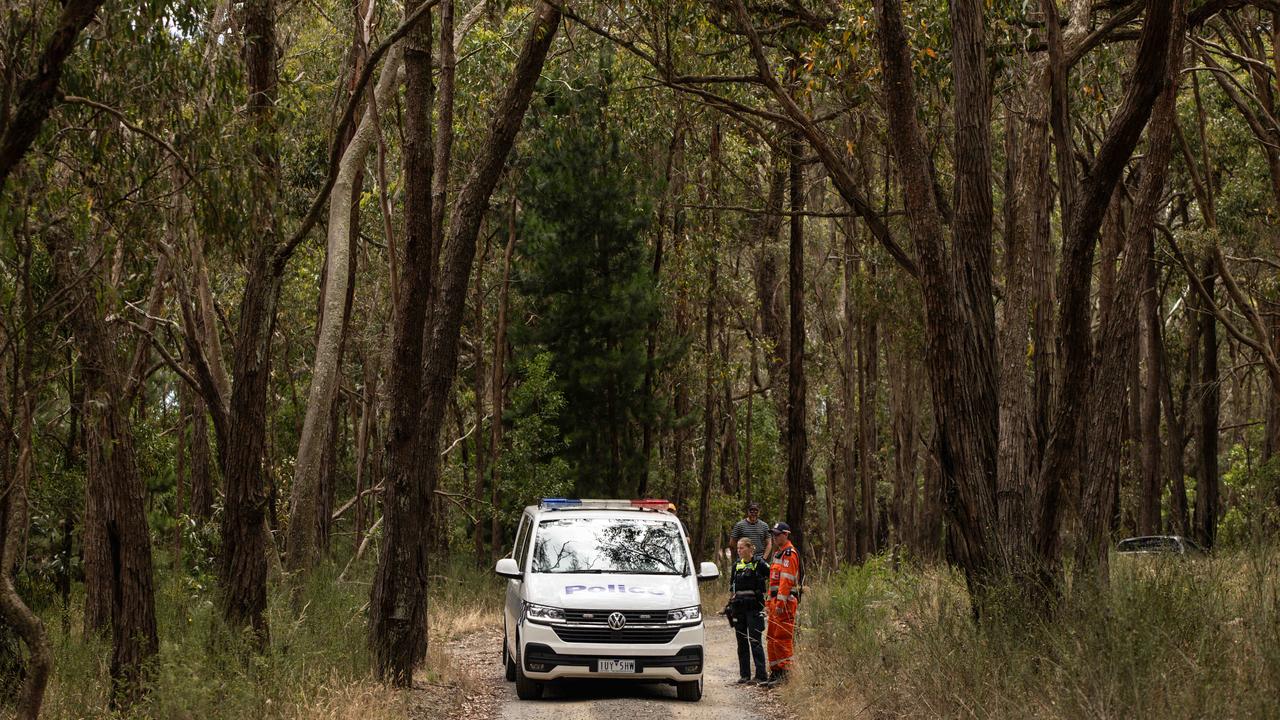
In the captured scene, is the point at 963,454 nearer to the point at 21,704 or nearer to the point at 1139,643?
the point at 1139,643

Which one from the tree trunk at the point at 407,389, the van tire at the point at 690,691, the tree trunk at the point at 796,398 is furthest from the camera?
the tree trunk at the point at 796,398

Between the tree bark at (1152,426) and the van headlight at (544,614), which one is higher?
the tree bark at (1152,426)

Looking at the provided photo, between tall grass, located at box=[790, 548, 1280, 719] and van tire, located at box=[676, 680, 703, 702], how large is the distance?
1440mm

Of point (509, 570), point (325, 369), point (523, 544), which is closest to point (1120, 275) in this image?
point (509, 570)

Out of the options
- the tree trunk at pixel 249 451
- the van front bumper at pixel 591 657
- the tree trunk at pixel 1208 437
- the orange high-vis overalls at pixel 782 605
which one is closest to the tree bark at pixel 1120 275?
the orange high-vis overalls at pixel 782 605

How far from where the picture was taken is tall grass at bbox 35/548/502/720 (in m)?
9.14

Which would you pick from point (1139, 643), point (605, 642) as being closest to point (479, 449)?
point (605, 642)

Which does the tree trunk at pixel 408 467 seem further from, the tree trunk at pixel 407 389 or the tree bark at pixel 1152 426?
the tree bark at pixel 1152 426

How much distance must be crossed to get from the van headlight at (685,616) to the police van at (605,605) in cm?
1

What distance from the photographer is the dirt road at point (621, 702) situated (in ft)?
39.0

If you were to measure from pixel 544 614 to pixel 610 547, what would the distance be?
1.42m

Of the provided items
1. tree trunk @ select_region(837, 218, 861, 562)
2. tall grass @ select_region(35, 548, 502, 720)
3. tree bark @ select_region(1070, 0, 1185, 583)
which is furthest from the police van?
tree trunk @ select_region(837, 218, 861, 562)

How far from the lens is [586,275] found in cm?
2919

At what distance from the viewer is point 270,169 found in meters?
10.9
